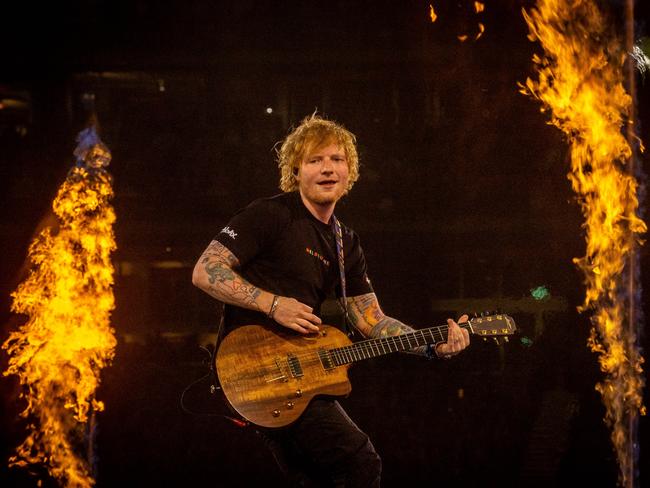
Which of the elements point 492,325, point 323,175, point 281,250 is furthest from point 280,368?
point 492,325

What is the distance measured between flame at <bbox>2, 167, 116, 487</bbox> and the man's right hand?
4258 mm

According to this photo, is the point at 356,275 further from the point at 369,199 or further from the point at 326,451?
the point at 369,199

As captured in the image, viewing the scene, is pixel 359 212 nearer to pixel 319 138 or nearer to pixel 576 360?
pixel 576 360

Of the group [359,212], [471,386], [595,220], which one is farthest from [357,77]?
[471,386]

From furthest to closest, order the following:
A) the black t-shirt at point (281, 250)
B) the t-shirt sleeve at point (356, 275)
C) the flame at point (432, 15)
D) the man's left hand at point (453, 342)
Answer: the flame at point (432, 15) < the t-shirt sleeve at point (356, 275) < the man's left hand at point (453, 342) < the black t-shirt at point (281, 250)

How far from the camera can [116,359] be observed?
7660 mm

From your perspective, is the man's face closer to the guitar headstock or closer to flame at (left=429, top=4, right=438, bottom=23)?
the guitar headstock

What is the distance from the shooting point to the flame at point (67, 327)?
6859mm

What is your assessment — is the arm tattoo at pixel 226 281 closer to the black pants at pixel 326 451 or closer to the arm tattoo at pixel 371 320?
the black pants at pixel 326 451

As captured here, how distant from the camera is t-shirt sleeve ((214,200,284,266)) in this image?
3574mm

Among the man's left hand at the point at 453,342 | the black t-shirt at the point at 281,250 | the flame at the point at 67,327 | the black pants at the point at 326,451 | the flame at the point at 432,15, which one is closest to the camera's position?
the black pants at the point at 326,451

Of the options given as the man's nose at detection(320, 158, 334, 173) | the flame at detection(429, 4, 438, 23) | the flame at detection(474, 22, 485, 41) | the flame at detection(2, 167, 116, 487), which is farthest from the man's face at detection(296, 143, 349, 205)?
the flame at detection(2, 167, 116, 487)

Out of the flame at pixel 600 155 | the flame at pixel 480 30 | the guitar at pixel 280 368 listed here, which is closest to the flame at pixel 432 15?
the flame at pixel 480 30

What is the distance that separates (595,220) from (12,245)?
630 cm
